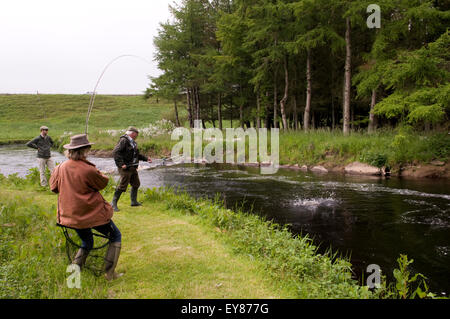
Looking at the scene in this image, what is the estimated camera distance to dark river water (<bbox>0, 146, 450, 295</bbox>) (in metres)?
6.66

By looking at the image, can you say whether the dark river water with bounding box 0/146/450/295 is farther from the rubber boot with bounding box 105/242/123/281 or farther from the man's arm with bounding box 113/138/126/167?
the rubber boot with bounding box 105/242/123/281

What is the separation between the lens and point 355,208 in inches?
403

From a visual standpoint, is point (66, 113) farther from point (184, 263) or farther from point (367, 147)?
point (184, 263)

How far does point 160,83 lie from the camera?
31875 millimetres

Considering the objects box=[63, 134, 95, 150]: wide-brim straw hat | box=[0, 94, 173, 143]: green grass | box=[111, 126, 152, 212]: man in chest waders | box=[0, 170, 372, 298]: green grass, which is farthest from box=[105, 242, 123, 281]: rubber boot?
box=[0, 94, 173, 143]: green grass

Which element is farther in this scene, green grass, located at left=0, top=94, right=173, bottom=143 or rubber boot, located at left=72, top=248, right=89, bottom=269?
green grass, located at left=0, top=94, right=173, bottom=143

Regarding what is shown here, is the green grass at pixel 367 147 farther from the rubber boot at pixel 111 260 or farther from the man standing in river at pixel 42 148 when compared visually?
the rubber boot at pixel 111 260

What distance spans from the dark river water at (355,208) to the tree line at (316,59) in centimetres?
466

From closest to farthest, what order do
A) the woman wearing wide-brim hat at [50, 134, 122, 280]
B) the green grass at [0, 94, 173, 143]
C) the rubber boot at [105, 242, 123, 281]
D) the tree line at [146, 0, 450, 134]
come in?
the woman wearing wide-brim hat at [50, 134, 122, 280]
the rubber boot at [105, 242, 123, 281]
the tree line at [146, 0, 450, 134]
the green grass at [0, 94, 173, 143]

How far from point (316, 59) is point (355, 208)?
63.6 feet

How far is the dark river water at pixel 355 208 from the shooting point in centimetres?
666

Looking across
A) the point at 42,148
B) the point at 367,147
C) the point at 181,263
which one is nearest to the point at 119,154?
the point at 181,263

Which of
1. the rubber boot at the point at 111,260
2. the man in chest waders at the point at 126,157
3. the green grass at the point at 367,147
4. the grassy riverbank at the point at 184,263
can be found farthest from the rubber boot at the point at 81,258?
the green grass at the point at 367,147

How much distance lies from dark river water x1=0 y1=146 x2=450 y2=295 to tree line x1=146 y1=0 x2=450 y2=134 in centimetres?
466
